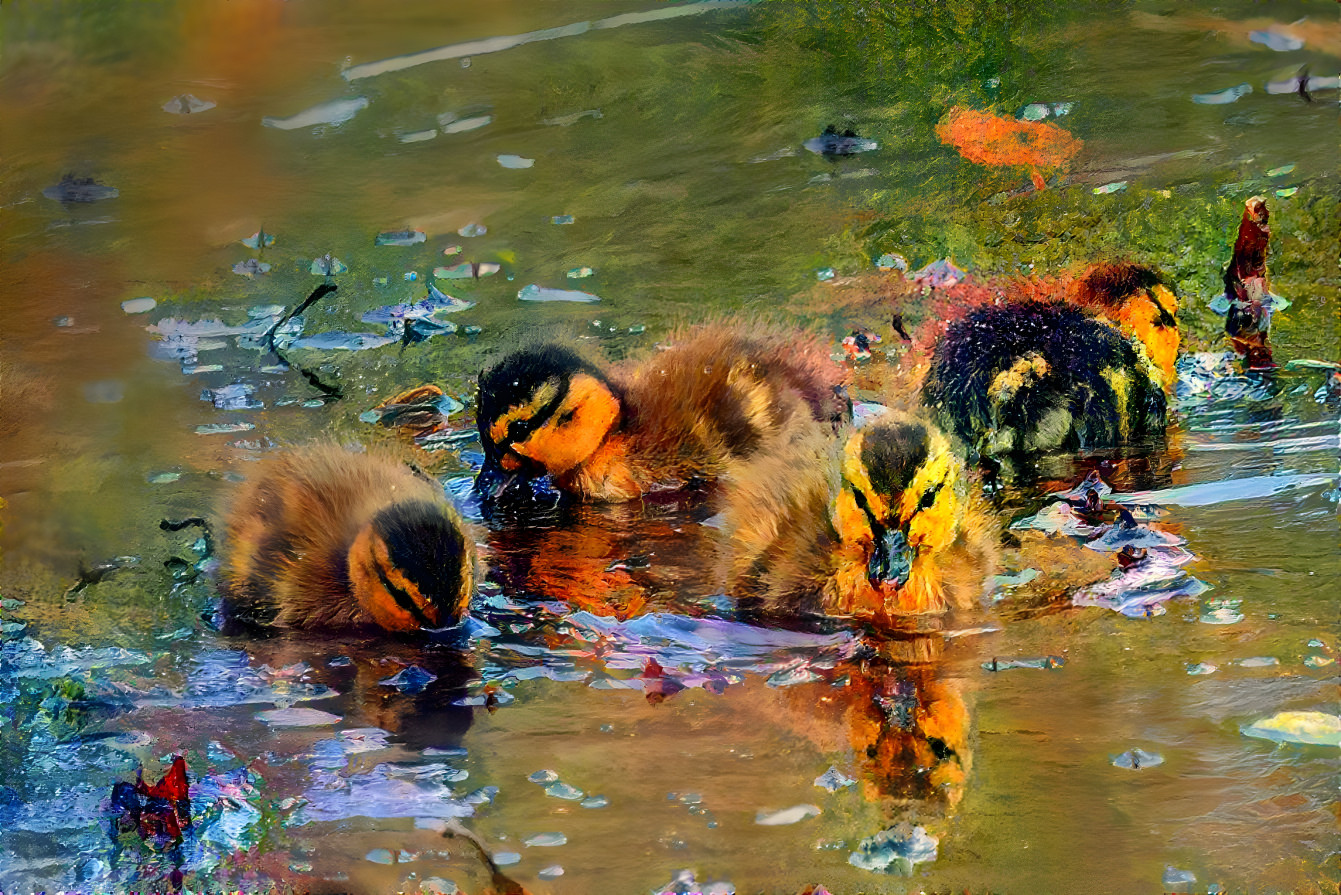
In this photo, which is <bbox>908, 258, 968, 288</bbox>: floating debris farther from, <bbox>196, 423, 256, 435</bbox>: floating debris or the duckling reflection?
<bbox>196, 423, 256, 435</bbox>: floating debris

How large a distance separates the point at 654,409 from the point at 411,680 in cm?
71

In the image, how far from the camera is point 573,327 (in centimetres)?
199

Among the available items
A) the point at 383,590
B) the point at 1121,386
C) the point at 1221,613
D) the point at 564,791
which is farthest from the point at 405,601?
the point at 1121,386

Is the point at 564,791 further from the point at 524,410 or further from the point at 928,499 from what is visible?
the point at 524,410

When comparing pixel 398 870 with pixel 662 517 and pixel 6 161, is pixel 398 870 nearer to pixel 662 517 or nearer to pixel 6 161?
pixel 662 517

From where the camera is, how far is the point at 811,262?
6.37 ft

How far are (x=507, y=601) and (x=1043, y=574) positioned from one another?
71 centimetres

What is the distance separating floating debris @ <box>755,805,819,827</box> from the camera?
131cm

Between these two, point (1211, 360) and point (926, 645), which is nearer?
point (926, 645)

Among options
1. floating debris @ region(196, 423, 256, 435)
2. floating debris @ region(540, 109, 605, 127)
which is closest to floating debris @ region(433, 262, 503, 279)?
floating debris @ region(540, 109, 605, 127)

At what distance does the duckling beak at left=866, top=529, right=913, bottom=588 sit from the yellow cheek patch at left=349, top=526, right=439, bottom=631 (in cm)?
56

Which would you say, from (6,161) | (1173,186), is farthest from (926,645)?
(6,161)

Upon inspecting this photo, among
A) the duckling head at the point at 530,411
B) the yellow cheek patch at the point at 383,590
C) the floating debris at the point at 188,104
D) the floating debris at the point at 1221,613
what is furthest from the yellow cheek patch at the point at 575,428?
the floating debris at the point at 1221,613

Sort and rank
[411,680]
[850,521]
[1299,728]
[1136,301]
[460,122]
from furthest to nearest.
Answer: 1. [460,122]
2. [1136,301]
3. [850,521]
4. [411,680]
5. [1299,728]
